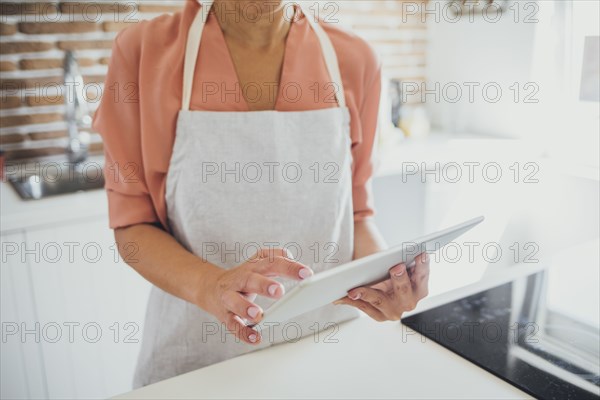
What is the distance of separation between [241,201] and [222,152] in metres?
0.10

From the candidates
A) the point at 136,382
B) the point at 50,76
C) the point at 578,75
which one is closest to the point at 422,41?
the point at 578,75

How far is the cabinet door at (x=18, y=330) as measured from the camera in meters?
1.65

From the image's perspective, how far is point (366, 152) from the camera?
120cm

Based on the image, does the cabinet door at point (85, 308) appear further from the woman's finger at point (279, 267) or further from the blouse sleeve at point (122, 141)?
the woman's finger at point (279, 267)

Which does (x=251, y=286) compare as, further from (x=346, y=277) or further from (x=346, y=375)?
(x=346, y=375)

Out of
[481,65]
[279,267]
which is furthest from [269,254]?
[481,65]

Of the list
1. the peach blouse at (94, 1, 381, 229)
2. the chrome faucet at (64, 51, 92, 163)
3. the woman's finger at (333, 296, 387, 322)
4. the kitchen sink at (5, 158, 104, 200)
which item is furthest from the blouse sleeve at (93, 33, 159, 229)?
the chrome faucet at (64, 51, 92, 163)

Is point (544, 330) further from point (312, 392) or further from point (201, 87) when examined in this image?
point (201, 87)

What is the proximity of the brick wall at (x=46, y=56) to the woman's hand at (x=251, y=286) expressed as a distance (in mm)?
1638

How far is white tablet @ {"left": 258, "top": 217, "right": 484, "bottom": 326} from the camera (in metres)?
0.62

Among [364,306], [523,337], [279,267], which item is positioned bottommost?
[523,337]

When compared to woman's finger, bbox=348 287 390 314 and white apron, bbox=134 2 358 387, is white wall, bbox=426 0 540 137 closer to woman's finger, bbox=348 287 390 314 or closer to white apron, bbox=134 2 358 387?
white apron, bbox=134 2 358 387

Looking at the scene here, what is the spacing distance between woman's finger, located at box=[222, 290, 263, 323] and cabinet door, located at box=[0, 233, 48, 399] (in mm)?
1125

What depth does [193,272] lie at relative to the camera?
91 cm
